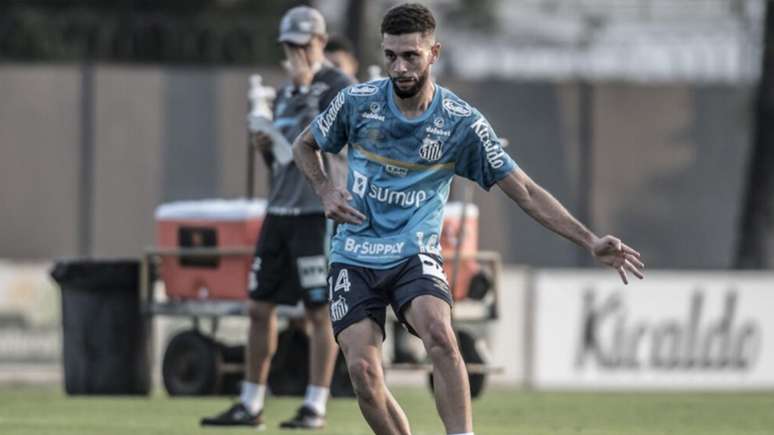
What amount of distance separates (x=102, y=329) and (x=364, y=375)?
6.22 meters

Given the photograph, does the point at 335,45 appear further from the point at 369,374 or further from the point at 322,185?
the point at 369,374

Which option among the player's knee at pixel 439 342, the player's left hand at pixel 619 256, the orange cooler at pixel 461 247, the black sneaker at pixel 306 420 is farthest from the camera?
the orange cooler at pixel 461 247

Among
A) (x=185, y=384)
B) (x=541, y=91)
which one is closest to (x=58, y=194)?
(x=541, y=91)

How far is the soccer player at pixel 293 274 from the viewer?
1220cm

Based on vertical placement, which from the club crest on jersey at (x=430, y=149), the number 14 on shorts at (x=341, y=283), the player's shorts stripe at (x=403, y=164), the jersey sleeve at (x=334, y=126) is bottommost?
the number 14 on shorts at (x=341, y=283)

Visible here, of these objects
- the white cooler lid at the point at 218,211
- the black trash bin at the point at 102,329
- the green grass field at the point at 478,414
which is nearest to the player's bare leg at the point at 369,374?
the green grass field at the point at 478,414

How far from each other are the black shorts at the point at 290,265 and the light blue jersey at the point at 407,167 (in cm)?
303

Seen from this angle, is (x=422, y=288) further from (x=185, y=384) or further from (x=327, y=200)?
(x=185, y=384)

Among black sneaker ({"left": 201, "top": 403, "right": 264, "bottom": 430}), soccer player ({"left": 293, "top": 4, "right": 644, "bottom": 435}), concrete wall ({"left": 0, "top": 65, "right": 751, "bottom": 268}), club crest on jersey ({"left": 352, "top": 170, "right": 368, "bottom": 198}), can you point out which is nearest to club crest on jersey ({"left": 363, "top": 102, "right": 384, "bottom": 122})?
soccer player ({"left": 293, "top": 4, "right": 644, "bottom": 435})

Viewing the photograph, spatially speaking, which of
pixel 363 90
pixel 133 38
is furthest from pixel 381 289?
pixel 133 38

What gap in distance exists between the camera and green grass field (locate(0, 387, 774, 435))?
12391 millimetres

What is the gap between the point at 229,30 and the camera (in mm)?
24828

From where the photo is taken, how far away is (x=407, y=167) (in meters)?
9.10

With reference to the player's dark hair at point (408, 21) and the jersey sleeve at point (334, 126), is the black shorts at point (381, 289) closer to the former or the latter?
the jersey sleeve at point (334, 126)
